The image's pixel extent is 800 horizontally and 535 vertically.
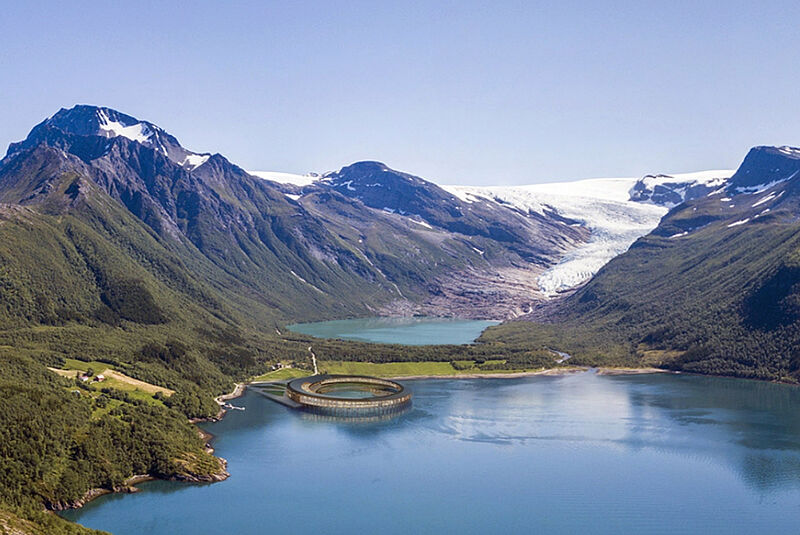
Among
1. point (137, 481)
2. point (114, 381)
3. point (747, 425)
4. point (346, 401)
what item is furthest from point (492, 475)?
point (114, 381)

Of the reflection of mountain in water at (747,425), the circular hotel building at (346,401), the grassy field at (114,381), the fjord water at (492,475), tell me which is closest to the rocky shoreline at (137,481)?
the fjord water at (492,475)

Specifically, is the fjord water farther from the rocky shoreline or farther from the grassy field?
the grassy field

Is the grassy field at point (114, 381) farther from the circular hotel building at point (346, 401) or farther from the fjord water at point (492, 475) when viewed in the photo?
the circular hotel building at point (346, 401)

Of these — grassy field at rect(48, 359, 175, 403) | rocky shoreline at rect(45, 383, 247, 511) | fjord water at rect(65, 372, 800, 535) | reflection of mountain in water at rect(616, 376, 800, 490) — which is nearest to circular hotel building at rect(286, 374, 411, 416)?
fjord water at rect(65, 372, 800, 535)

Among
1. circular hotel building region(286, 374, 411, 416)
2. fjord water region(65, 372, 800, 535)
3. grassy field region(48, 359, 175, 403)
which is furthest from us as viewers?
circular hotel building region(286, 374, 411, 416)

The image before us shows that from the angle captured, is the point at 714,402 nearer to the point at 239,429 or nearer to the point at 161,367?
the point at 239,429

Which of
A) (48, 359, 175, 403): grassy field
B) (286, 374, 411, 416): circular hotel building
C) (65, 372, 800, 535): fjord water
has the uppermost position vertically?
(48, 359, 175, 403): grassy field

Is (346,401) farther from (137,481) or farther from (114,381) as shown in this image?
(137,481)

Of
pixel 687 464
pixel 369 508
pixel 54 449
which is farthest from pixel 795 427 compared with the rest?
pixel 54 449
